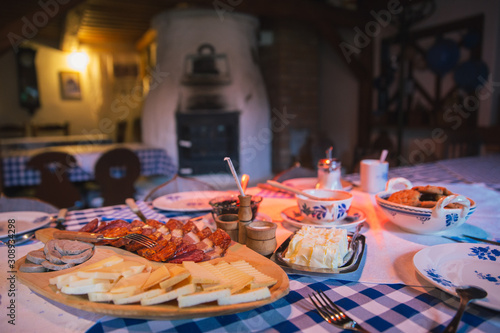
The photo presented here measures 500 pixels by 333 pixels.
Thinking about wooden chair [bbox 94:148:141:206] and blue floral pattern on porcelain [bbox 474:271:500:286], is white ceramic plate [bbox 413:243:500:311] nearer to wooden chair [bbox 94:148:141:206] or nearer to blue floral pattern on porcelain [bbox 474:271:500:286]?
blue floral pattern on porcelain [bbox 474:271:500:286]

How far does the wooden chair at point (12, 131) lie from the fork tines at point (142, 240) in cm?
657

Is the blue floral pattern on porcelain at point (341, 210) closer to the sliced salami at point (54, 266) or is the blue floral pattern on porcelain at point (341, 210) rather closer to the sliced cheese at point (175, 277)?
the sliced cheese at point (175, 277)

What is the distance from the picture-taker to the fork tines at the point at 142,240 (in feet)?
2.36

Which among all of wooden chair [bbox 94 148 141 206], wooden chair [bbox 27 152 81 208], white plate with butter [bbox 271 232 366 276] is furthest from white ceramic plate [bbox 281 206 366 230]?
wooden chair [bbox 27 152 81 208]

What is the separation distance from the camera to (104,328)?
0.54 m

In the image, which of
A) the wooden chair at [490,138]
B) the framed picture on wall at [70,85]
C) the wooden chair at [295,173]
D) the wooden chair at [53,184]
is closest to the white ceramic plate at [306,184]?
the wooden chair at [295,173]

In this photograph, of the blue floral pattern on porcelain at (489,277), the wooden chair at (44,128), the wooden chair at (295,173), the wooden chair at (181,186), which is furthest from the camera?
the wooden chair at (44,128)

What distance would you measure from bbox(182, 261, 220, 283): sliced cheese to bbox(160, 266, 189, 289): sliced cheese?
1 cm

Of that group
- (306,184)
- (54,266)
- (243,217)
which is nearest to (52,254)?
(54,266)

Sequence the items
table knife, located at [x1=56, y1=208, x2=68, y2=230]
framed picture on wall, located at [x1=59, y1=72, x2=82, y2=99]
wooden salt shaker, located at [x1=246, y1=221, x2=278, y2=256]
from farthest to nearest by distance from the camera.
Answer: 1. framed picture on wall, located at [x1=59, y1=72, x2=82, y2=99]
2. table knife, located at [x1=56, y1=208, x2=68, y2=230]
3. wooden salt shaker, located at [x1=246, y1=221, x2=278, y2=256]

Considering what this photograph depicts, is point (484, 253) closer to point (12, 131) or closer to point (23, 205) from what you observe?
point (23, 205)

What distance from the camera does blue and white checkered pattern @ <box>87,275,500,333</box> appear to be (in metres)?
0.53

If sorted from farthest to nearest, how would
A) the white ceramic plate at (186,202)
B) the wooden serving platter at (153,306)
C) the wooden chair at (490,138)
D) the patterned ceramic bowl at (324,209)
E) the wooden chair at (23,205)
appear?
the wooden chair at (490,138), the wooden chair at (23,205), the white ceramic plate at (186,202), the patterned ceramic bowl at (324,209), the wooden serving platter at (153,306)

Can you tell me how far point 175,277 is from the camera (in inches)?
21.2
